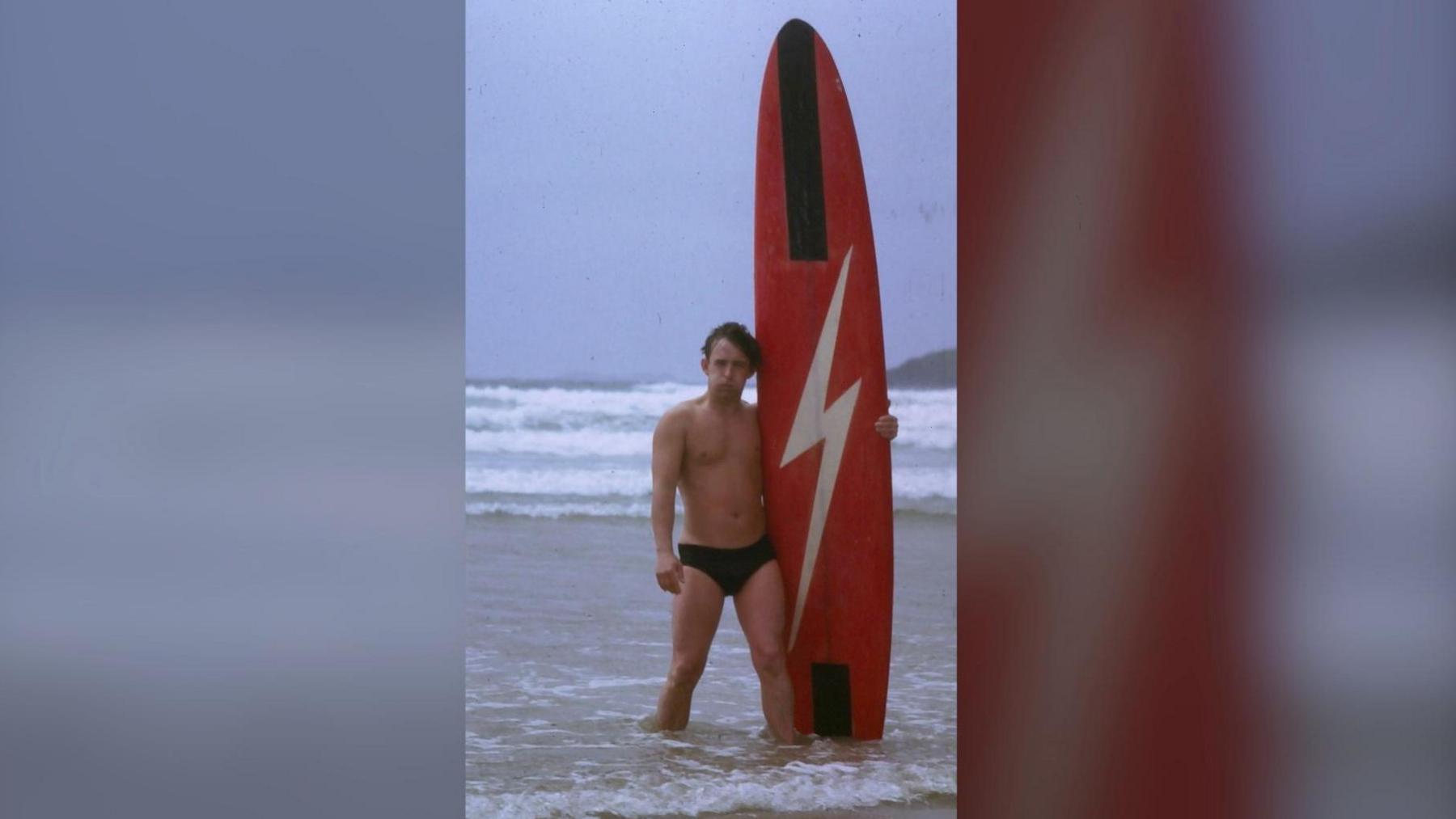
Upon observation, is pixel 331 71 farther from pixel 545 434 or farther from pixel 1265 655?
pixel 1265 655

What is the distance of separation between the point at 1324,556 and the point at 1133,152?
789 millimetres

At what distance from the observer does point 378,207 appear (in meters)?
2.38

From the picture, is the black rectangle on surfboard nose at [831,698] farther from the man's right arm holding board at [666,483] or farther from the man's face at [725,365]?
the man's face at [725,365]

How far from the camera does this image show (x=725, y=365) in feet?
9.48

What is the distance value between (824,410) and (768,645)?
52 cm

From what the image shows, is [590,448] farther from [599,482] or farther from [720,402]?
[720,402]

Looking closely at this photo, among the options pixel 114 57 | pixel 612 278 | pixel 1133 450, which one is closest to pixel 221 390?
pixel 114 57

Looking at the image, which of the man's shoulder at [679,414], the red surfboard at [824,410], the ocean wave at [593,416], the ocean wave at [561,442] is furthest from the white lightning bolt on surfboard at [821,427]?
the ocean wave at [561,442]

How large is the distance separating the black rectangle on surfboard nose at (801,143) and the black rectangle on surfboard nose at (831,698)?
89cm

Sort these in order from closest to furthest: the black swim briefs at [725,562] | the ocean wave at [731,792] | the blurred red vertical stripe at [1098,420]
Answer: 1. the blurred red vertical stripe at [1098,420]
2. the ocean wave at [731,792]
3. the black swim briefs at [725,562]

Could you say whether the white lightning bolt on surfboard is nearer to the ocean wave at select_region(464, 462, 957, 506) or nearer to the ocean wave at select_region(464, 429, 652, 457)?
the ocean wave at select_region(464, 462, 957, 506)

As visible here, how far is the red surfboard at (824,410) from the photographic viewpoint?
Answer: 292 cm

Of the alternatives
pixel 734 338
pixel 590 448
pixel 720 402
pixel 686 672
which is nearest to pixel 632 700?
pixel 686 672

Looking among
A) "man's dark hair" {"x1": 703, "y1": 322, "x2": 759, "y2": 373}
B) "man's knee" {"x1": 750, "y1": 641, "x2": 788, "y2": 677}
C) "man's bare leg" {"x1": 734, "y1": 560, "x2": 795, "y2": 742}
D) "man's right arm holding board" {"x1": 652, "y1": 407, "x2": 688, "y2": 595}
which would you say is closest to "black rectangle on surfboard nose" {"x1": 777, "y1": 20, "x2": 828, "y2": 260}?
"man's dark hair" {"x1": 703, "y1": 322, "x2": 759, "y2": 373}
